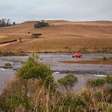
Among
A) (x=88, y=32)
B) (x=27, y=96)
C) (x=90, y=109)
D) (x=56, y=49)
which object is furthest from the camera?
(x=88, y=32)

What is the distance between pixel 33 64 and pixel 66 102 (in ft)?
23.3

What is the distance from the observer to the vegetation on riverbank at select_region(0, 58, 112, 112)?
47.0 ft

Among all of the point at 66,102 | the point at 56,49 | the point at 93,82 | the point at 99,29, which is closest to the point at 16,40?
the point at 56,49

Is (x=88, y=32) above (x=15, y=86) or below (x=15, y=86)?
below

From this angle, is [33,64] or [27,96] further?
[33,64]

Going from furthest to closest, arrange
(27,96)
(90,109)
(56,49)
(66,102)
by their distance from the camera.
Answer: (56,49) → (27,96) → (66,102) → (90,109)

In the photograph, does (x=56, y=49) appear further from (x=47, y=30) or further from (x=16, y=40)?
(x=47, y=30)

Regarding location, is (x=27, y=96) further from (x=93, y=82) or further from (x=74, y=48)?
(x=74, y=48)

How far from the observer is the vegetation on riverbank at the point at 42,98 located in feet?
47.0

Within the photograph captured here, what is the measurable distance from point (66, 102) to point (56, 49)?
103555 mm

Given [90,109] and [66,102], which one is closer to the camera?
[90,109]

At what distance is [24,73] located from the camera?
22.2 metres

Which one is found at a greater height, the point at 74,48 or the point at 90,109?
the point at 90,109

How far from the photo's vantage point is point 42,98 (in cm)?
1495
